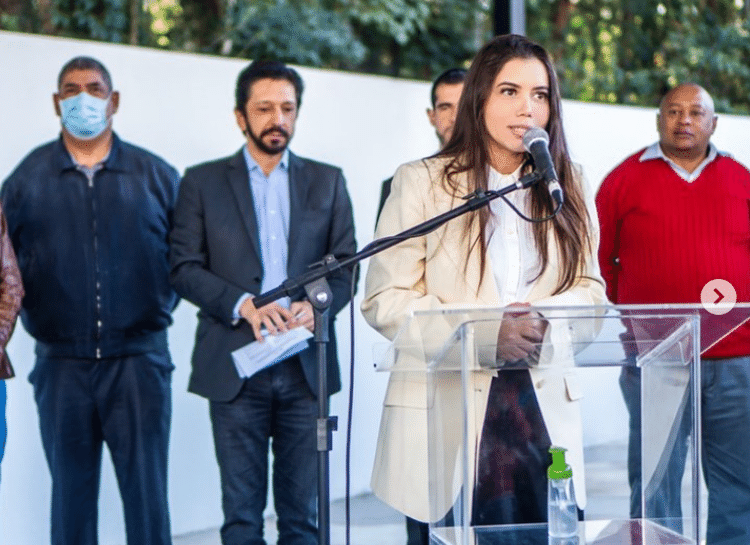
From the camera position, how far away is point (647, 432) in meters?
2.56

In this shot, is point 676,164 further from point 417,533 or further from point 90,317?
point 90,317

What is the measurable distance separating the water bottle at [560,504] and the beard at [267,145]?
2183 millimetres

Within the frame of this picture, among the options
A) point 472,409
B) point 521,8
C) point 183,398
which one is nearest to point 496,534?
point 472,409

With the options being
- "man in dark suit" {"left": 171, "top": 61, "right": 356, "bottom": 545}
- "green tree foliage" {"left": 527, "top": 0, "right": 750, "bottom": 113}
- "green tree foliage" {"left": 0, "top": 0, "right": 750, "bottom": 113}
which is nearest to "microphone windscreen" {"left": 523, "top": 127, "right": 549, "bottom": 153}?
"man in dark suit" {"left": 171, "top": 61, "right": 356, "bottom": 545}

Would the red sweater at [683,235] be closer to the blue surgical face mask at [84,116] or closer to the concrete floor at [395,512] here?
the concrete floor at [395,512]

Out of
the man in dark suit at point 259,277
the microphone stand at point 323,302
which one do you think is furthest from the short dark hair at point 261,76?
the microphone stand at point 323,302

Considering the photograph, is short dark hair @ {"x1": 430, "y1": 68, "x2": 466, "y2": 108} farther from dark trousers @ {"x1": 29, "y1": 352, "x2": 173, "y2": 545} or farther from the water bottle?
the water bottle

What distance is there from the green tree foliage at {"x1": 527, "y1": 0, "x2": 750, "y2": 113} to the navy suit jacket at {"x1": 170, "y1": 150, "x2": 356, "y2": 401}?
844 cm

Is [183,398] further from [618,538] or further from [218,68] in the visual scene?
[618,538]

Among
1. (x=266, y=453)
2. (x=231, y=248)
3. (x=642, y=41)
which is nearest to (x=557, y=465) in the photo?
(x=266, y=453)

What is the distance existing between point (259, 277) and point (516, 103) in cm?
151

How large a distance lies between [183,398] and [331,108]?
182cm

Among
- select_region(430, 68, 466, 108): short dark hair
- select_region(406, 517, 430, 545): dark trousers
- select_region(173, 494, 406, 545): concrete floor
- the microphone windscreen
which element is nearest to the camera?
the microphone windscreen

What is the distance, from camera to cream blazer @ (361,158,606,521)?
9.36ft
